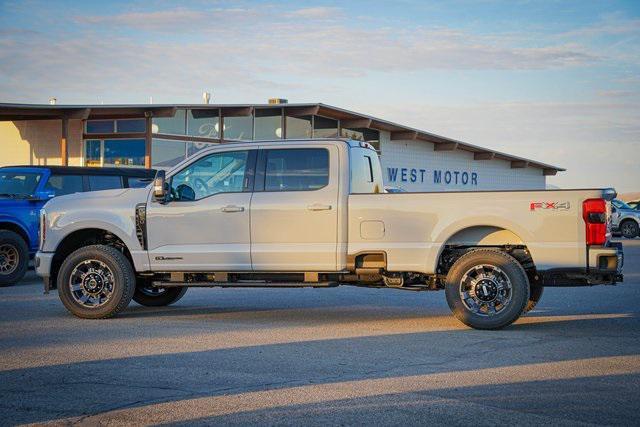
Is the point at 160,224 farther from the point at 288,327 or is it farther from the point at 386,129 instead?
the point at 386,129

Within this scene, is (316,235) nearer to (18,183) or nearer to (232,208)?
(232,208)

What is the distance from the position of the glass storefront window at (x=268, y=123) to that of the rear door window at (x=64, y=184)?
16788mm

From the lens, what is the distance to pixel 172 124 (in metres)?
30.3

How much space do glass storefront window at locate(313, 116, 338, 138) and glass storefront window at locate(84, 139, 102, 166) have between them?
28.0ft

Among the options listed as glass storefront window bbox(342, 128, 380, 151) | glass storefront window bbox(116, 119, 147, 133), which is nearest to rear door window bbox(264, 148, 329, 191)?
glass storefront window bbox(116, 119, 147, 133)

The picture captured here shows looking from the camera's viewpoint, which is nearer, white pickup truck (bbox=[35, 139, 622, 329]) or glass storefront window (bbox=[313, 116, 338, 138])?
white pickup truck (bbox=[35, 139, 622, 329])

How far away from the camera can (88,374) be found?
7.51 meters

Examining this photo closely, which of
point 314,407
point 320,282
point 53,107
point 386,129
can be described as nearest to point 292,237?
point 320,282

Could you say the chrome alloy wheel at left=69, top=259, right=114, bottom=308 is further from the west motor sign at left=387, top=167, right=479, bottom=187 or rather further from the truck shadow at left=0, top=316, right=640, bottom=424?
the west motor sign at left=387, top=167, right=479, bottom=187

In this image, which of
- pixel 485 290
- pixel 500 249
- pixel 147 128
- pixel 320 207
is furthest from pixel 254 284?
pixel 147 128

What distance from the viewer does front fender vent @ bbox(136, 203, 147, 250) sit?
1105 cm

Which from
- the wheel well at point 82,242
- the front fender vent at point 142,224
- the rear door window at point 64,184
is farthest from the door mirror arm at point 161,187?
the rear door window at point 64,184

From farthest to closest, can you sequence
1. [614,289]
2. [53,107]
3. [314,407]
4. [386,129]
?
1. [386,129]
2. [53,107]
3. [614,289]
4. [314,407]

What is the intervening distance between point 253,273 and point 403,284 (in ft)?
5.79
